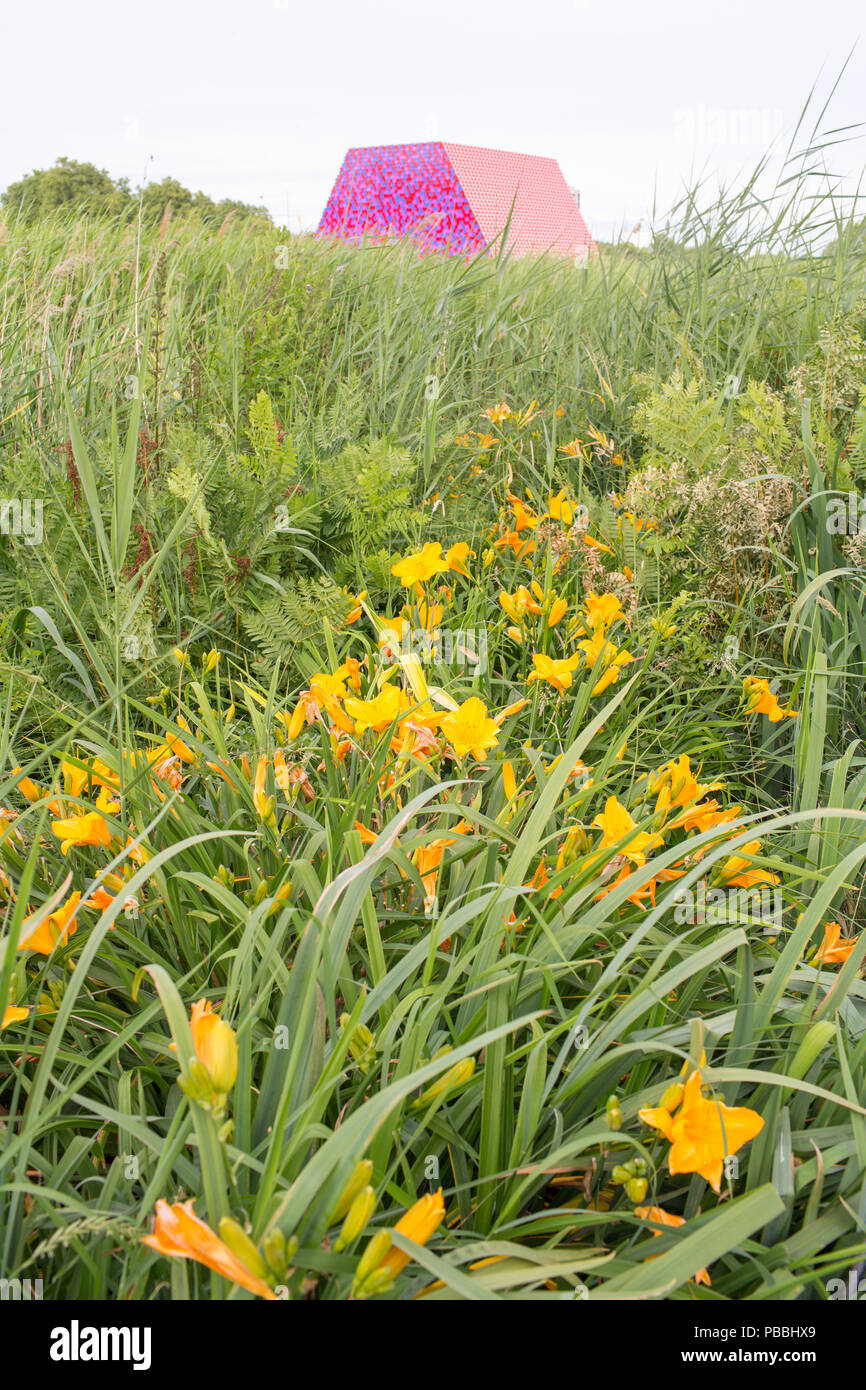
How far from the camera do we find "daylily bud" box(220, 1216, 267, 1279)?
535 mm

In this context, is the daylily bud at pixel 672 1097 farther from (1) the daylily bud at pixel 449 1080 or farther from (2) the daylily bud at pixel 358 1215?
(2) the daylily bud at pixel 358 1215

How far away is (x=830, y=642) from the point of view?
67.6 inches

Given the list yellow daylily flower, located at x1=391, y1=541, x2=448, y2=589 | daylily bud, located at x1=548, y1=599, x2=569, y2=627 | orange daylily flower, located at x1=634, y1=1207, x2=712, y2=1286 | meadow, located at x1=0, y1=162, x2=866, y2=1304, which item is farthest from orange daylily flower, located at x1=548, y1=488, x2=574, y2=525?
orange daylily flower, located at x1=634, y1=1207, x2=712, y2=1286

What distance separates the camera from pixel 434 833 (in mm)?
1014

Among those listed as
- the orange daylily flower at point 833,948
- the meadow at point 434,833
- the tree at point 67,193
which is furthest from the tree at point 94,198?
the orange daylily flower at point 833,948

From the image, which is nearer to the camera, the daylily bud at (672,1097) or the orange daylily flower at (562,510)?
the daylily bud at (672,1097)

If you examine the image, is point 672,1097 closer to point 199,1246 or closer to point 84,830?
point 199,1246

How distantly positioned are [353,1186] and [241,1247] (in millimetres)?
84

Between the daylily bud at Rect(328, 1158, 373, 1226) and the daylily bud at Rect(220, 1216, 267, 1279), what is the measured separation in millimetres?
68

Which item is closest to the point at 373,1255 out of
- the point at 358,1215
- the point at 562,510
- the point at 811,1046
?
the point at 358,1215

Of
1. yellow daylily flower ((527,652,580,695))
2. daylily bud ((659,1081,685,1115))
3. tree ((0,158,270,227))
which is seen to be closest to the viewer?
daylily bud ((659,1081,685,1115))

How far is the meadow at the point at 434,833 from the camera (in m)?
0.72

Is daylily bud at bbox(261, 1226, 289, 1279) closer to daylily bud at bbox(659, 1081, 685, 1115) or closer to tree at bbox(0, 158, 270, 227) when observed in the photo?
daylily bud at bbox(659, 1081, 685, 1115)
